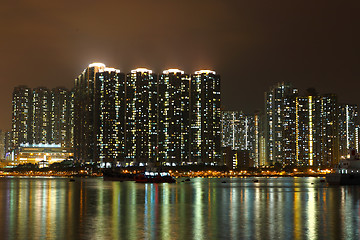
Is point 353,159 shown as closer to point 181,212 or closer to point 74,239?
point 181,212

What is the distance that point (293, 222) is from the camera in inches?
1412

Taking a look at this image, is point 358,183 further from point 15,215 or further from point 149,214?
point 15,215

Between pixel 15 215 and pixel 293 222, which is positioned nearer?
pixel 293 222

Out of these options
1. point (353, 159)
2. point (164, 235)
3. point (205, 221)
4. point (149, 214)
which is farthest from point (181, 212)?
point (353, 159)

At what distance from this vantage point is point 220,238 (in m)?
27.9

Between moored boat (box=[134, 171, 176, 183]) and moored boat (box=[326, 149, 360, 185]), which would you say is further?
moored boat (box=[134, 171, 176, 183])

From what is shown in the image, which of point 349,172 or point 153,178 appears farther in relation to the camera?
point 153,178

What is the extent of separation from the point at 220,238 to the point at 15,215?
20.0 m

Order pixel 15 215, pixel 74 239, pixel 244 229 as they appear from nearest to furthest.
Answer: pixel 74 239 < pixel 244 229 < pixel 15 215

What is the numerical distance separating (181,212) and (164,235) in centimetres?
1496

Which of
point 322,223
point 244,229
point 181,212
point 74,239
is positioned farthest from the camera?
point 181,212

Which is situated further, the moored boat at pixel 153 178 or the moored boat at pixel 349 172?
the moored boat at pixel 153 178

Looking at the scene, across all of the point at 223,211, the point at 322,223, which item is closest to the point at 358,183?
the point at 223,211

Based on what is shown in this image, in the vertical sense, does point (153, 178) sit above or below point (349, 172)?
below
